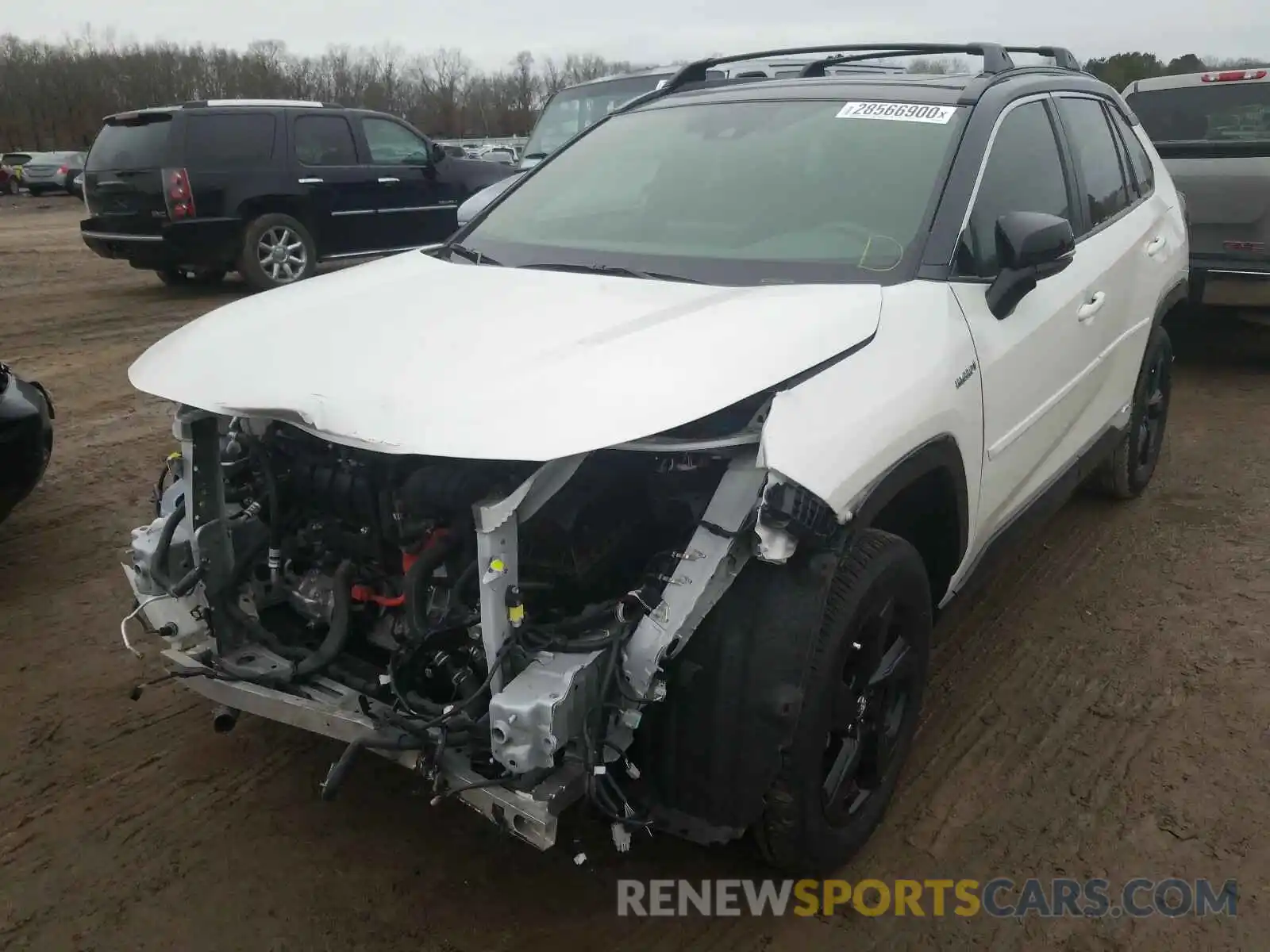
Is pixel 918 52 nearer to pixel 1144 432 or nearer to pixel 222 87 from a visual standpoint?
pixel 1144 432

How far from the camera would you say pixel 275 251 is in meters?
10.6

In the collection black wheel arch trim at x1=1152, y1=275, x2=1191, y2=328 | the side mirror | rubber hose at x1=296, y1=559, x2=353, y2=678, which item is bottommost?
rubber hose at x1=296, y1=559, x2=353, y2=678

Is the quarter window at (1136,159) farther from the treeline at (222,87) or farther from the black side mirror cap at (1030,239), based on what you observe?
the treeline at (222,87)

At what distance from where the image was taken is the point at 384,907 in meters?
2.53

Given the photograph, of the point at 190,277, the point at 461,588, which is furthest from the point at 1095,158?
the point at 190,277

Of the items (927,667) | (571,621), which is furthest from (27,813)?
(927,667)

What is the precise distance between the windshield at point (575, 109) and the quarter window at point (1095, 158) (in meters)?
6.27

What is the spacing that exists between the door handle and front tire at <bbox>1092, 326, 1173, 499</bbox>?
0.93m

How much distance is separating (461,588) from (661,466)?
55 centimetres

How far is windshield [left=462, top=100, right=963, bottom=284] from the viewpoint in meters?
2.88

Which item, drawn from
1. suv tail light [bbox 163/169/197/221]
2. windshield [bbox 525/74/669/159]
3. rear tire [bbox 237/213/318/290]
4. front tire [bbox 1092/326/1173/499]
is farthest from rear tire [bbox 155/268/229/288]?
front tire [bbox 1092/326/1173/499]

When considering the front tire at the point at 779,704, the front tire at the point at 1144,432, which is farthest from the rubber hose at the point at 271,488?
the front tire at the point at 1144,432

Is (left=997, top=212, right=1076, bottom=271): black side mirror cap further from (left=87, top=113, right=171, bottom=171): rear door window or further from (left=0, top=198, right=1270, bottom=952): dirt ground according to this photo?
(left=87, top=113, right=171, bottom=171): rear door window

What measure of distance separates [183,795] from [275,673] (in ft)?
2.24
